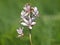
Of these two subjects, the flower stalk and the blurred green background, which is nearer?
the flower stalk

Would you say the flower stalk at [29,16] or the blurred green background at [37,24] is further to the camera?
the blurred green background at [37,24]

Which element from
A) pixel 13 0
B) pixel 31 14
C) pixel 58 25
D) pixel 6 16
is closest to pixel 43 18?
pixel 58 25

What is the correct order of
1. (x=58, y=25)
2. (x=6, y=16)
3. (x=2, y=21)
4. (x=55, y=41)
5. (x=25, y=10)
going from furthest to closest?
(x=6, y=16) → (x=2, y=21) → (x=58, y=25) → (x=55, y=41) → (x=25, y=10)

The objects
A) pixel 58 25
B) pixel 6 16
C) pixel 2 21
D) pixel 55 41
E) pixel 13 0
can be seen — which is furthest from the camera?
pixel 13 0

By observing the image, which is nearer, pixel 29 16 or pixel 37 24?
pixel 29 16

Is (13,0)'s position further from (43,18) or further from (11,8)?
(43,18)

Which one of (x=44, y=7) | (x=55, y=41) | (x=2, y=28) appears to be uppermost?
(x=44, y=7)

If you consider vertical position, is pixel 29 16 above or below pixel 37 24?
below

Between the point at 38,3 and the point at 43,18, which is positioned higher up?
the point at 38,3
